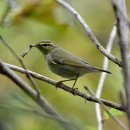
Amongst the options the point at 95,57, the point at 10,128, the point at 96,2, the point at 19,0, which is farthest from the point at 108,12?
the point at 10,128

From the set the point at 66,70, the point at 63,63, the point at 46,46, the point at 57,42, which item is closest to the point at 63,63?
the point at 63,63

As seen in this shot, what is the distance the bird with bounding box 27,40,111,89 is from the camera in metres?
3.92

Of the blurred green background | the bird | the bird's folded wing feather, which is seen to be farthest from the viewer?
the bird's folded wing feather

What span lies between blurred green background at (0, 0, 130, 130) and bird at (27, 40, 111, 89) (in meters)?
0.11

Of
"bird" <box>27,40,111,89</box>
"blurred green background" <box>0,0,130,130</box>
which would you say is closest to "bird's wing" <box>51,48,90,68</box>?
"bird" <box>27,40,111,89</box>

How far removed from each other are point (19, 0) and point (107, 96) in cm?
139

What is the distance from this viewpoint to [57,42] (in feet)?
15.9

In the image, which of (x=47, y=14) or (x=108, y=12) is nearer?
(x=47, y=14)

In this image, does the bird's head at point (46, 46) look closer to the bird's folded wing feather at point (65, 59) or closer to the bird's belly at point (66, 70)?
the bird's folded wing feather at point (65, 59)

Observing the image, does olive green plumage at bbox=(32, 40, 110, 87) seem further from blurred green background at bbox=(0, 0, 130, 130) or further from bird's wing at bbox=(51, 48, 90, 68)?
blurred green background at bbox=(0, 0, 130, 130)

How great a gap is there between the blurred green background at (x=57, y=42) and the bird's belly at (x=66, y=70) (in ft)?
0.88

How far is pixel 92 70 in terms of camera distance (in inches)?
147

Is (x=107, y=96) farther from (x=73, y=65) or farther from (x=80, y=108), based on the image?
(x=73, y=65)

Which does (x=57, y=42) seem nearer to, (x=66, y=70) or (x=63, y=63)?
(x=63, y=63)
